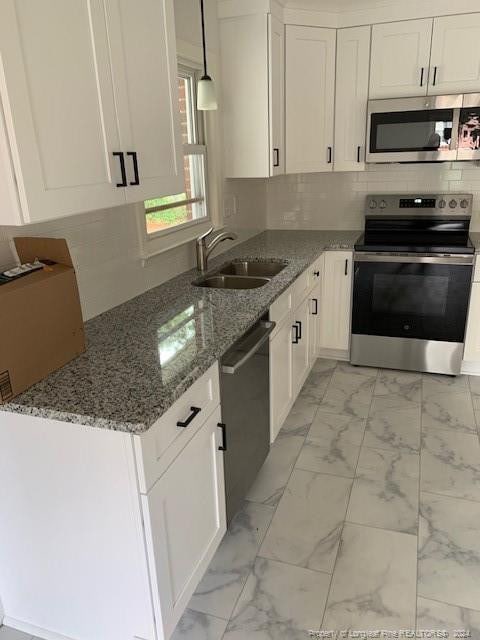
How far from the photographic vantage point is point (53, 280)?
146cm

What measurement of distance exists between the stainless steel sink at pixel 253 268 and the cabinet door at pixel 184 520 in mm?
1450

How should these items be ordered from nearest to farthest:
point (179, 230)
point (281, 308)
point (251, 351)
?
1. point (251, 351)
2. point (281, 308)
3. point (179, 230)

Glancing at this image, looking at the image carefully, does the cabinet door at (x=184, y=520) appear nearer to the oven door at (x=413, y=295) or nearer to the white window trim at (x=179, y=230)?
the white window trim at (x=179, y=230)

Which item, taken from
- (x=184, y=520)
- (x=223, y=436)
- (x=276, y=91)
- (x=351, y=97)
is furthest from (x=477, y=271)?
(x=184, y=520)

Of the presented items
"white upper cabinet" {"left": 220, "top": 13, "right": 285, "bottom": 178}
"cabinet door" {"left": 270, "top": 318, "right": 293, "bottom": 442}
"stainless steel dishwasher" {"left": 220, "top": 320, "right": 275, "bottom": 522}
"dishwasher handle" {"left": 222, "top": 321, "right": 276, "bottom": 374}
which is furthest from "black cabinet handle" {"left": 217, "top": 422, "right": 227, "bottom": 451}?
"white upper cabinet" {"left": 220, "top": 13, "right": 285, "bottom": 178}

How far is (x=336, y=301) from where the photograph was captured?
3605mm

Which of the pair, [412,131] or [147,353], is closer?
[147,353]

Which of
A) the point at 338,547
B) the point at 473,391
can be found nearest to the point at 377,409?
the point at 473,391

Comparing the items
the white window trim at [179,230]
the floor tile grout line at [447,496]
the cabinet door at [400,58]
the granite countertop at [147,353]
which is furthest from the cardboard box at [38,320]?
the cabinet door at [400,58]

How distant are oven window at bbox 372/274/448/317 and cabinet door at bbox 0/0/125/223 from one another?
228 centimetres

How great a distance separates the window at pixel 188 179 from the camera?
2.61 meters

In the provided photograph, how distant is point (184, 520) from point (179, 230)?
163 centimetres

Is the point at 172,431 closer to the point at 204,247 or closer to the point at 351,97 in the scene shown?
the point at 204,247

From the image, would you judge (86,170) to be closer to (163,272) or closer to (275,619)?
(163,272)
